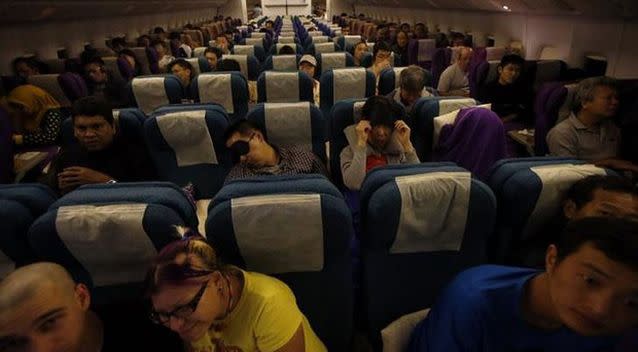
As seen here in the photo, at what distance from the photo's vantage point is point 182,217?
4.48 feet

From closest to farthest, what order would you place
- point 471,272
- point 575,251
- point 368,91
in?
point 575,251 < point 471,272 < point 368,91

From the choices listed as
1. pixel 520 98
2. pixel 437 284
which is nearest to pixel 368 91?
pixel 520 98

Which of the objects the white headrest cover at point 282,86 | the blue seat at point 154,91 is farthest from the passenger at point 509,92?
the blue seat at point 154,91

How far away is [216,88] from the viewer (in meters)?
3.57

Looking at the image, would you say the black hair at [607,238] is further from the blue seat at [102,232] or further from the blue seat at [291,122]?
the blue seat at [291,122]

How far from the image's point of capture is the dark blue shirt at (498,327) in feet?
3.54

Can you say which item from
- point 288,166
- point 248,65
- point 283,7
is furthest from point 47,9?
point 283,7

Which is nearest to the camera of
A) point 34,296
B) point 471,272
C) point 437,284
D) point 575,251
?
point 575,251

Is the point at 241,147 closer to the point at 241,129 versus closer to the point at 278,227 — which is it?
the point at 241,129

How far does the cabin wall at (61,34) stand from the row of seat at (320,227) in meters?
5.91

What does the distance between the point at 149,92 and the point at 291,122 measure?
168 centimetres

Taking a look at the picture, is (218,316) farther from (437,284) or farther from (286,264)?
(437,284)

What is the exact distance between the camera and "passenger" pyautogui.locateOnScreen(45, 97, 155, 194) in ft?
7.28

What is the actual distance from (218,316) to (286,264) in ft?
1.14
